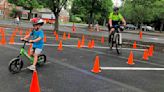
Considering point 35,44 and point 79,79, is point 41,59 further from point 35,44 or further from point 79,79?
point 79,79

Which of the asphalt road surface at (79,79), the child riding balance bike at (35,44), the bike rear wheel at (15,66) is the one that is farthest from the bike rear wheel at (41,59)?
the bike rear wheel at (15,66)

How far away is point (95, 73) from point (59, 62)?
1821 millimetres

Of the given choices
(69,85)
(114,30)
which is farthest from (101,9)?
(69,85)

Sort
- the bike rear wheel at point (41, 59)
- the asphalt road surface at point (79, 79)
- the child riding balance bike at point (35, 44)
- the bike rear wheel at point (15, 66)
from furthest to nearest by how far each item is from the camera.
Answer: the bike rear wheel at point (41, 59), the child riding balance bike at point (35, 44), the bike rear wheel at point (15, 66), the asphalt road surface at point (79, 79)

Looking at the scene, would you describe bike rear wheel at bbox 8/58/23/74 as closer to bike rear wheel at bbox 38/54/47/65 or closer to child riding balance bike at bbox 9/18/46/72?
child riding balance bike at bbox 9/18/46/72

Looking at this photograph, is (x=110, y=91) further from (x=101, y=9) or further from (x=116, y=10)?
(x=101, y=9)

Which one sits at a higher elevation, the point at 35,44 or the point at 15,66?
the point at 35,44

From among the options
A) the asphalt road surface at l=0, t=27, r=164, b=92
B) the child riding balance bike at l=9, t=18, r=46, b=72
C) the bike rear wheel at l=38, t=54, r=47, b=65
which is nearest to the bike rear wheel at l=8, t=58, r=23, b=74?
the child riding balance bike at l=9, t=18, r=46, b=72

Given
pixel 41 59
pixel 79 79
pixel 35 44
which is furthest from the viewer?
pixel 41 59

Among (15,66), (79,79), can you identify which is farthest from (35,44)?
(79,79)

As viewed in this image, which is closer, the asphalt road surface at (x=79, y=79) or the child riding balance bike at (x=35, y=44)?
the asphalt road surface at (x=79, y=79)

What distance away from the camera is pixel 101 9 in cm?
4131

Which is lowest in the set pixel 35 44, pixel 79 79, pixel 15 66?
pixel 79 79

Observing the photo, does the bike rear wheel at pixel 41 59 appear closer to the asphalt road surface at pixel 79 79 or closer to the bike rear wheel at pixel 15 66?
the asphalt road surface at pixel 79 79
